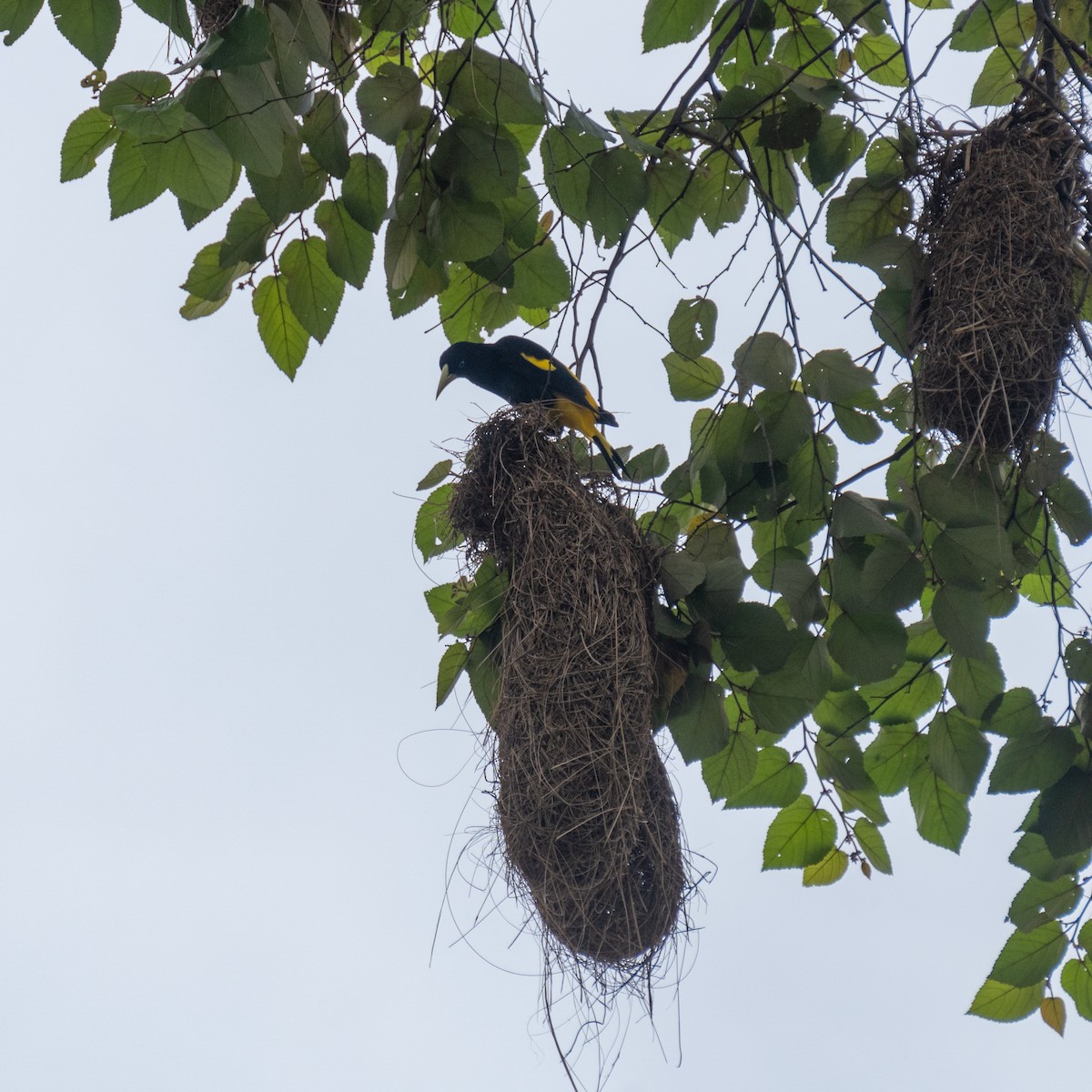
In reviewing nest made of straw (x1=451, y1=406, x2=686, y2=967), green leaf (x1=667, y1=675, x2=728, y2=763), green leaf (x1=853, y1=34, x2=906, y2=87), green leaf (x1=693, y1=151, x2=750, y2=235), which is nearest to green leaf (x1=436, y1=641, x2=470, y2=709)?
nest made of straw (x1=451, y1=406, x2=686, y2=967)

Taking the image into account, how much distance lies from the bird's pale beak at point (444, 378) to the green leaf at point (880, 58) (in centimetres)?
157

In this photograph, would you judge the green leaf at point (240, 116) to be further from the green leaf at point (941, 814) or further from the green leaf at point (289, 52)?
the green leaf at point (941, 814)

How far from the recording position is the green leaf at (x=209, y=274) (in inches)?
96.5

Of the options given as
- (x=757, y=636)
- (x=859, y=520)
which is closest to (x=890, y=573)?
(x=859, y=520)

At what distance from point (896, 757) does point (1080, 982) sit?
1.98ft

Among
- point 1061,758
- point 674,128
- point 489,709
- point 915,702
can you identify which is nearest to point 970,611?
point 1061,758

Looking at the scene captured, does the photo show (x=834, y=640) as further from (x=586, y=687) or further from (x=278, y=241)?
(x=278, y=241)

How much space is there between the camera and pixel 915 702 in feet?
9.46

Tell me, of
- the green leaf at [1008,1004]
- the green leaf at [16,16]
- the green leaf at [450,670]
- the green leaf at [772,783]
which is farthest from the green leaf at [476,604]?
the green leaf at [1008,1004]

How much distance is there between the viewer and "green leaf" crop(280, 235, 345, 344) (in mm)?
2441

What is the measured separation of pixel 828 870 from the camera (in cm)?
306

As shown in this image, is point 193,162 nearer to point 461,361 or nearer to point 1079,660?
point 1079,660

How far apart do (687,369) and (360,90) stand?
973 millimetres

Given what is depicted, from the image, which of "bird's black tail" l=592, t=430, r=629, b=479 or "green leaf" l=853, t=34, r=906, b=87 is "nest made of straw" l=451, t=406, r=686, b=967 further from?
"green leaf" l=853, t=34, r=906, b=87
